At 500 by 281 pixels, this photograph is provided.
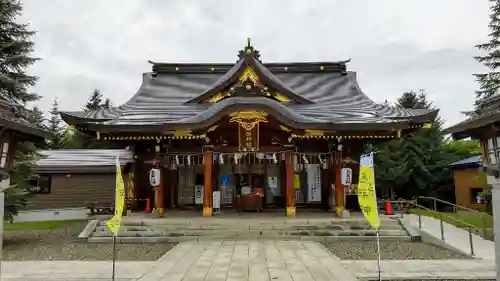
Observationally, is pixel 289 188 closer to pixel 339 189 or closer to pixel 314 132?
pixel 339 189

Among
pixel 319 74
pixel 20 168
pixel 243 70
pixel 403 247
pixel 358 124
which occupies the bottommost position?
pixel 403 247

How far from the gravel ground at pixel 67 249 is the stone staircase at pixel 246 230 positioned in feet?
1.52

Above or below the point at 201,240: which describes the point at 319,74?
above

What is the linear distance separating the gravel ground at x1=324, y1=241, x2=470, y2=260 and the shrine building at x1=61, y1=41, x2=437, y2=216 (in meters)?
2.48

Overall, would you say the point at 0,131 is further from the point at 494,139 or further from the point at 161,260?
the point at 494,139

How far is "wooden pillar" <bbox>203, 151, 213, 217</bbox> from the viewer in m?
12.5

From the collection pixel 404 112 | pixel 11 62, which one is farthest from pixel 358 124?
pixel 11 62

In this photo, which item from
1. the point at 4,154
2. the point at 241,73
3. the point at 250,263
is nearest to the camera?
the point at 4,154

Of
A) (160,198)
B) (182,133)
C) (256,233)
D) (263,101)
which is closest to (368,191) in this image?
(256,233)

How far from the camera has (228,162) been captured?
14500 millimetres

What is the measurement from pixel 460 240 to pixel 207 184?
7443 mm

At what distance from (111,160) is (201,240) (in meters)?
11.9

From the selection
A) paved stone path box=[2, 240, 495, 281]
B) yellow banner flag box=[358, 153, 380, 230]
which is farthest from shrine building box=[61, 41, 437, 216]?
yellow banner flag box=[358, 153, 380, 230]

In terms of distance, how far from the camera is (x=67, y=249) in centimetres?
965
